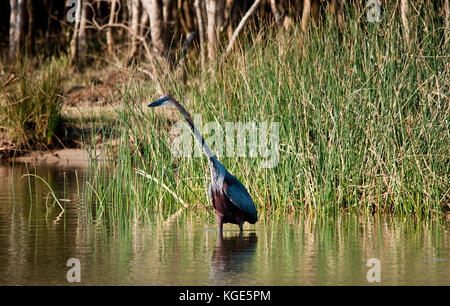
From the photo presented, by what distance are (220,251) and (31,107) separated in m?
6.23

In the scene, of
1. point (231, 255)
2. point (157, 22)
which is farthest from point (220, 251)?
point (157, 22)

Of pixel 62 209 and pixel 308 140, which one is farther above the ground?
pixel 308 140

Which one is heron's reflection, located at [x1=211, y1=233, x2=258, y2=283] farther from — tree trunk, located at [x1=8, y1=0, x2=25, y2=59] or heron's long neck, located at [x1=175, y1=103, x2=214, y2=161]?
tree trunk, located at [x1=8, y1=0, x2=25, y2=59]

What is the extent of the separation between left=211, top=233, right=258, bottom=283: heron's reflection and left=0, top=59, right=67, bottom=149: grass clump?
5.48m

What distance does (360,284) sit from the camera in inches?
186

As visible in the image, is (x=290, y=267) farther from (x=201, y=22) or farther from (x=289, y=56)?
(x=201, y=22)

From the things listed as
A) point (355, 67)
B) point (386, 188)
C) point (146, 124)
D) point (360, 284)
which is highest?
Answer: point (355, 67)

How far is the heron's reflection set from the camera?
4.98 metres

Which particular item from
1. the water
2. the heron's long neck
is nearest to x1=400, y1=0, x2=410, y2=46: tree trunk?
the water
